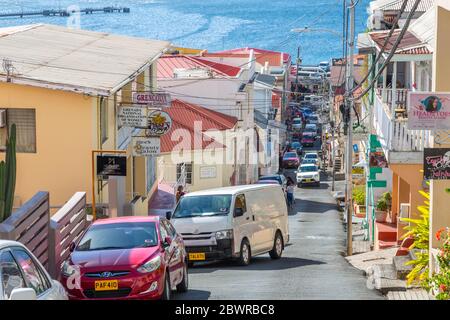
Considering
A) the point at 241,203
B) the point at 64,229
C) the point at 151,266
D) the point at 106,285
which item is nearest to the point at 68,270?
the point at 106,285

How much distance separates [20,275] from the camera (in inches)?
388

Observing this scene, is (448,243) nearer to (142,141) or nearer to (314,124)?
(142,141)

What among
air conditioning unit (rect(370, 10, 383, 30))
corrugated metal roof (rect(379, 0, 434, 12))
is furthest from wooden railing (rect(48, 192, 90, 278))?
corrugated metal roof (rect(379, 0, 434, 12))

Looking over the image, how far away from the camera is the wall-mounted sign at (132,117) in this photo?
30.2 m

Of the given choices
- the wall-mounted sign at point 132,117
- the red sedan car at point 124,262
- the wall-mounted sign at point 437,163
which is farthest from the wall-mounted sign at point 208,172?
the wall-mounted sign at point 437,163

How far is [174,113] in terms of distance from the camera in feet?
172

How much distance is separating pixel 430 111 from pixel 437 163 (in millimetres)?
846

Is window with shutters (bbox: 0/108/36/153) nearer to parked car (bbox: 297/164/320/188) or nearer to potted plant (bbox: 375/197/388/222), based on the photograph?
potted plant (bbox: 375/197/388/222)

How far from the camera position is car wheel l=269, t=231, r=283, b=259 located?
2658 cm

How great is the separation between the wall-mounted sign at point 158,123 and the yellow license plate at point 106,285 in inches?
640

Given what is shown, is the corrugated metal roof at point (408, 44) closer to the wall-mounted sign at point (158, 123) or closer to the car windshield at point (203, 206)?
the car windshield at point (203, 206)
